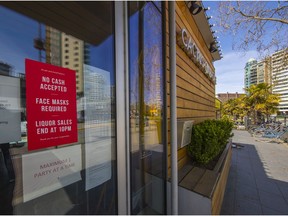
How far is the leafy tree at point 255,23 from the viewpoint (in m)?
6.86

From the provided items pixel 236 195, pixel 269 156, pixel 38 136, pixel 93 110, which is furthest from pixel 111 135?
pixel 269 156

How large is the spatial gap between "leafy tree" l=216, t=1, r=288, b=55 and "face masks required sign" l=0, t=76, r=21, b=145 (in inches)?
270

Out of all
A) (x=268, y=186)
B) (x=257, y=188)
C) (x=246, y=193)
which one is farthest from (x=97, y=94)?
(x=268, y=186)

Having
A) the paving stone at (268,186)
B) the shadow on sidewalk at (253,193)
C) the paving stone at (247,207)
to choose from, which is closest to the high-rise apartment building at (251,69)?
the shadow on sidewalk at (253,193)

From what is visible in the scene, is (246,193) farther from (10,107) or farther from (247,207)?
(10,107)

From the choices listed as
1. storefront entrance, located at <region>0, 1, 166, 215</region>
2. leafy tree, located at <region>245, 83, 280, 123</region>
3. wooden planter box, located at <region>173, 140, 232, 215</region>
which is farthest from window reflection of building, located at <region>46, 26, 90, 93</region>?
leafy tree, located at <region>245, 83, 280, 123</region>

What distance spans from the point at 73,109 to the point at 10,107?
0.47m

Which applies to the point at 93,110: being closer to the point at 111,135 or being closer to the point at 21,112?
the point at 111,135

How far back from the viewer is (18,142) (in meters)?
1.63

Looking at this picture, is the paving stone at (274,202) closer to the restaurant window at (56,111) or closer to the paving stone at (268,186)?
the paving stone at (268,186)

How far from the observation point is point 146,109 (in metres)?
2.13

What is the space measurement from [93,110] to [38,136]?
47cm

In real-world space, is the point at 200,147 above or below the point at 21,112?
below

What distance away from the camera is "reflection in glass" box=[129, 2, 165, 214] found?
1.91 m
